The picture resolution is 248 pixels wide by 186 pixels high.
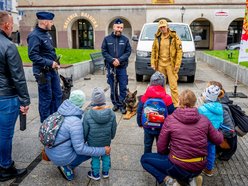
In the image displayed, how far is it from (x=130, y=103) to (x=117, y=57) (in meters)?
1.14

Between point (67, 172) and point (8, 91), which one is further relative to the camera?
point (67, 172)

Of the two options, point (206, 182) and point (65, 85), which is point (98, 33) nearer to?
point (65, 85)

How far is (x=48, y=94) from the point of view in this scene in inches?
203

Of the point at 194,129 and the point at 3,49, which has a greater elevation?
the point at 3,49

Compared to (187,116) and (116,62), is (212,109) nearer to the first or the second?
(187,116)

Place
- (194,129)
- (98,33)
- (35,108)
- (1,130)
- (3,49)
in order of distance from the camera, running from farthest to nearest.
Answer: (98,33)
(35,108)
(1,130)
(3,49)
(194,129)

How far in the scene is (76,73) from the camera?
37.0 ft

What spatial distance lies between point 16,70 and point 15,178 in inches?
59.0

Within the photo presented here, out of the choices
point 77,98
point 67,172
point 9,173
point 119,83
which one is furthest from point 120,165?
point 119,83

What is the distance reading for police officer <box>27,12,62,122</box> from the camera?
4.89 meters

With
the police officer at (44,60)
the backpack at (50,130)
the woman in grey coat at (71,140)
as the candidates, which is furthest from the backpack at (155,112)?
the police officer at (44,60)

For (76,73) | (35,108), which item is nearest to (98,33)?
(76,73)

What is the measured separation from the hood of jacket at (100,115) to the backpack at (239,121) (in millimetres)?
1936

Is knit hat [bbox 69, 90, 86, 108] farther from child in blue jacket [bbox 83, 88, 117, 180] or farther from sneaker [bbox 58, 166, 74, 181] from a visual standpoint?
sneaker [bbox 58, 166, 74, 181]
